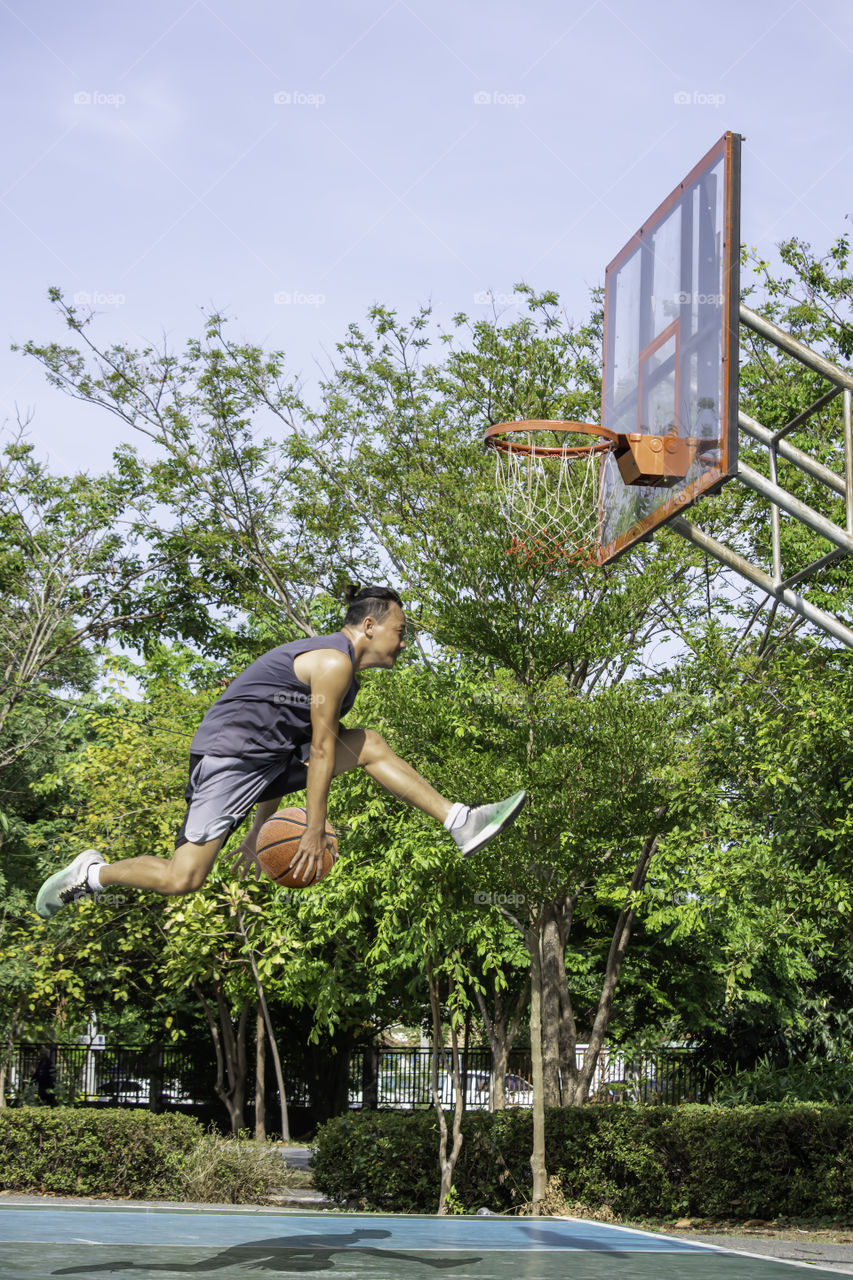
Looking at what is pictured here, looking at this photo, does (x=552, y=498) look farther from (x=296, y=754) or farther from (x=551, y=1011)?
(x=551, y=1011)

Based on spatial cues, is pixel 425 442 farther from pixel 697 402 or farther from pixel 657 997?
pixel 697 402

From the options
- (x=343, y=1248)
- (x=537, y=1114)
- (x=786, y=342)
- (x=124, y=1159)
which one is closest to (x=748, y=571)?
(x=786, y=342)

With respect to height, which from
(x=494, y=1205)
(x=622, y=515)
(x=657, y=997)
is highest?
(x=622, y=515)

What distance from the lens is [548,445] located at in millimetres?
9141

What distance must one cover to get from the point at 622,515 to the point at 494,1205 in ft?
29.3

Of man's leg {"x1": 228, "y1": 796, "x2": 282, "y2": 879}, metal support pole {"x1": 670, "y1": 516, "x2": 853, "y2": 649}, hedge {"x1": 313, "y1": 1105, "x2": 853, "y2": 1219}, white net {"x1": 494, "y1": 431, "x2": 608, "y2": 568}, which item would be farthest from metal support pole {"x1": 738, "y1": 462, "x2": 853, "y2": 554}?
hedge {"x1": 313, "y1": 1105, "x2": 853, "y2": 1219}

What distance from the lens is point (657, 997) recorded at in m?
23.6

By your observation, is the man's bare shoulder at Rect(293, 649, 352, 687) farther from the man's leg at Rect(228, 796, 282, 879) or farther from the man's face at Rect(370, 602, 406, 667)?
the man's leg at Rect(228, 796, 282, 879)

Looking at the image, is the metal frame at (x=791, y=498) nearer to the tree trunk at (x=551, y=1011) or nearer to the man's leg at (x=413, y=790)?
the man's leg at (x=413, y=790)

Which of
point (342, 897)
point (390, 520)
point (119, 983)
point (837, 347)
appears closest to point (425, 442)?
point (390, 520)

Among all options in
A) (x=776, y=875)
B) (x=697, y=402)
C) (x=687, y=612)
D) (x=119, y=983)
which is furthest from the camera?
(x=119, y=983)

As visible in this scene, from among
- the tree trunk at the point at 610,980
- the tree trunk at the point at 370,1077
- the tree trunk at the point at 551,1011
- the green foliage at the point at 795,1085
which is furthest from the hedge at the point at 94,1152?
the tree trunk at the point at 370,1077

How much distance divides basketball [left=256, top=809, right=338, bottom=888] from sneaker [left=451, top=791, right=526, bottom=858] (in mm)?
614

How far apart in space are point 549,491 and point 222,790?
4999 mm
